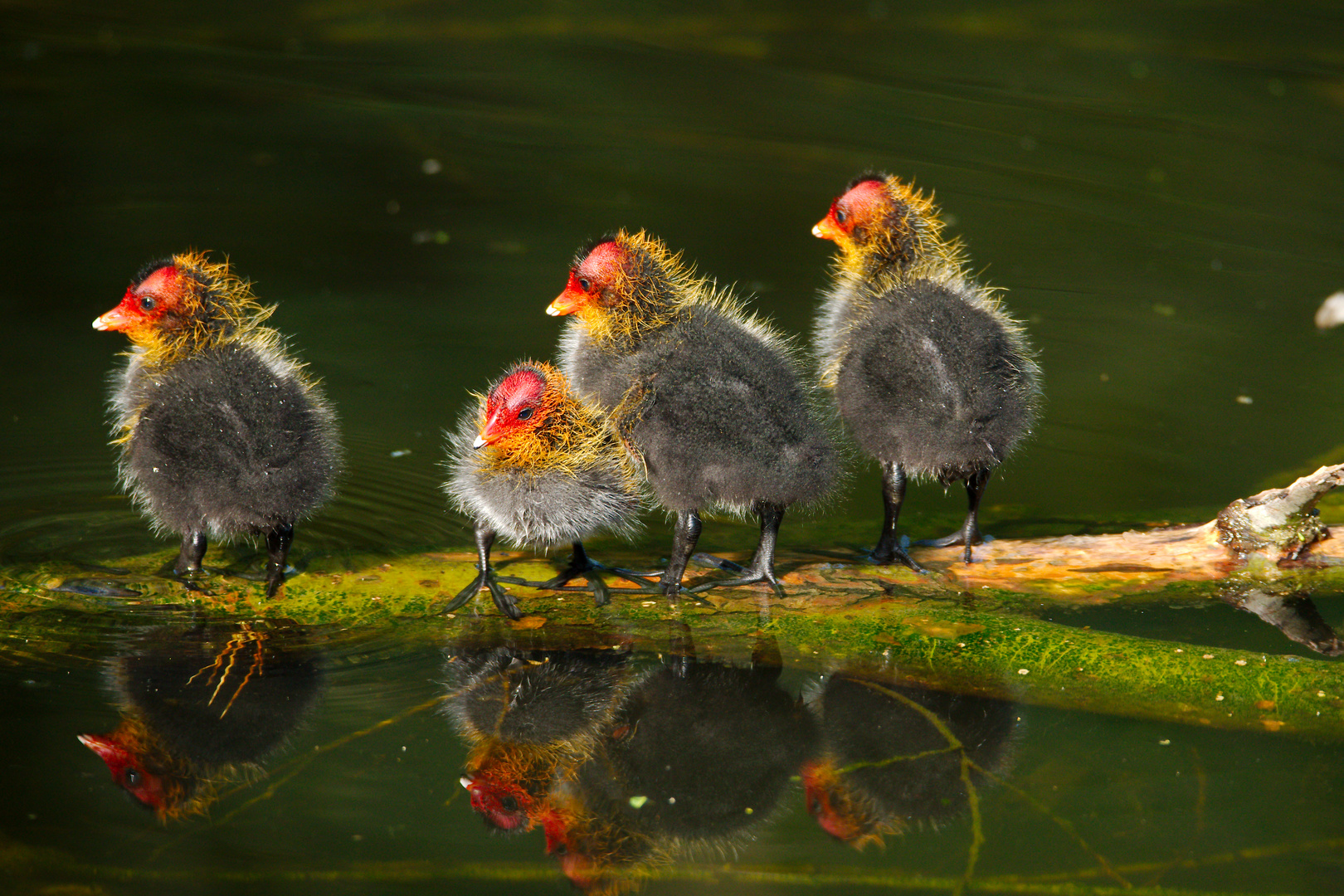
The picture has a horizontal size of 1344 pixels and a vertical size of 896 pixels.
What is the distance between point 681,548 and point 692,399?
0.46 meters

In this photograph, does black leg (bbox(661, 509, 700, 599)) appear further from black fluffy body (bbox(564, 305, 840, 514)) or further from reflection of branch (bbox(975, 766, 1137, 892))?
reflection of branch (bbox(975, 766, 1137, 892))

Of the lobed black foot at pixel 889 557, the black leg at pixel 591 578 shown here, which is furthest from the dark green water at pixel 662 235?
the black leg at pixel 591 578

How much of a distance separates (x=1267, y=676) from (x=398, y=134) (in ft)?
21.0

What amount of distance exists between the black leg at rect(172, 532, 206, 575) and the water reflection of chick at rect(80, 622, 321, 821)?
0.38 m

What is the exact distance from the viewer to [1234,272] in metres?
6.96

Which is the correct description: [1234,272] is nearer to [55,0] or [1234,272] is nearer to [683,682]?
[683,682]

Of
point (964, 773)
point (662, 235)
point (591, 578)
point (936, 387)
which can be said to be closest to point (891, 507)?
point (936, 387)

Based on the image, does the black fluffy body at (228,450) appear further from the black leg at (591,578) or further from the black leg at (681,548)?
the black leg at (681,548)

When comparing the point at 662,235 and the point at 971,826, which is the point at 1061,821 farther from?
the point at 662,235

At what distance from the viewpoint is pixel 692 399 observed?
3949mm

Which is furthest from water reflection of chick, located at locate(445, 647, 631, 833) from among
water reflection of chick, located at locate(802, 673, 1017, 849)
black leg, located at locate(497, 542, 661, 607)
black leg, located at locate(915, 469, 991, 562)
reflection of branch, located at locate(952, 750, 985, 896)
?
black leg, located at locate(915, 469, 991, 562)

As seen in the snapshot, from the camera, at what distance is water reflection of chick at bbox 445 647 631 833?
3039 mm

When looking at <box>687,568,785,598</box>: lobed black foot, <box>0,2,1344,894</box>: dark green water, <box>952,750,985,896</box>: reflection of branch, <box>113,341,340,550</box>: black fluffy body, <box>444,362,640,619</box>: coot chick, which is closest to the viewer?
<box>952,750,985,896</box>: reflection of branch

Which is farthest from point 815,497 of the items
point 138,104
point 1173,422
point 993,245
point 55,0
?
point 55,0
